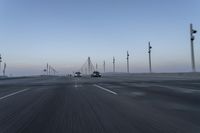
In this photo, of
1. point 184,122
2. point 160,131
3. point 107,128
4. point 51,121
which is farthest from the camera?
point 51,121

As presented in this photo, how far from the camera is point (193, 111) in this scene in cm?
1136

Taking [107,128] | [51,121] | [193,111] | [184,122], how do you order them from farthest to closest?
[193,111]
[51,121]
[184,122]
[107,128]

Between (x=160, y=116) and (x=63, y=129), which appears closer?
(x=63, y=129)

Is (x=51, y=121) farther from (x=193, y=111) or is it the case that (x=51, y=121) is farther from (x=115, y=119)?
(x=193, y=111)

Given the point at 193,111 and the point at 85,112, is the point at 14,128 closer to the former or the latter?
the point at 85,112

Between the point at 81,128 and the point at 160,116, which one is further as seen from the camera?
the point at 160,116

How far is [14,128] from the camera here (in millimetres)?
8641

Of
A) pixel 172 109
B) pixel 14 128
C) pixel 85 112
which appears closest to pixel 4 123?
pixel 14 128

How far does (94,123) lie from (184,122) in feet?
8.16

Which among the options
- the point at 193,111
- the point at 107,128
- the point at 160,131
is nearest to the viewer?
the point at 160,131

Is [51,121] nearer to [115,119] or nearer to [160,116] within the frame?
[115,119]

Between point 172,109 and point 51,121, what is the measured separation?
186 inches

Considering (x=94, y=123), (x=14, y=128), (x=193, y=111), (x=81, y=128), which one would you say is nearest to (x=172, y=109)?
(x=193, y=111)

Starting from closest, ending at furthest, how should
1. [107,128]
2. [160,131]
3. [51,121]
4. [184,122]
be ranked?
[160,131] → [107,128] → [184,122] → [51,121]
